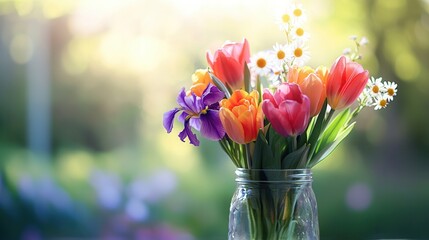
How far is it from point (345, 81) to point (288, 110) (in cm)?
9

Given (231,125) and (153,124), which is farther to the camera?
(153,124)

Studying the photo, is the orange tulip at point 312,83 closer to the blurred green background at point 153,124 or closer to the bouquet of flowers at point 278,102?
the bouquet of flowers at point 278,102

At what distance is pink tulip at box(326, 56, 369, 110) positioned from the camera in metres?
0.75

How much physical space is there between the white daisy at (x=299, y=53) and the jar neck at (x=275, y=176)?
5.1 inches

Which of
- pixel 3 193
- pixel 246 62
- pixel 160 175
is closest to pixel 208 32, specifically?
pixel 160 175

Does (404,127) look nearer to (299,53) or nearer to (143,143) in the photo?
(143,143)

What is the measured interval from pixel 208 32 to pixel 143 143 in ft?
1.53

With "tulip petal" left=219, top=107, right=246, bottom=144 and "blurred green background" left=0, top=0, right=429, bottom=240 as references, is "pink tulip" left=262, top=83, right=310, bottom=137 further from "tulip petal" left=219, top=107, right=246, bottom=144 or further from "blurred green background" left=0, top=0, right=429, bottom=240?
"blurred green background" left=0, top=0, right=429, bottom=240

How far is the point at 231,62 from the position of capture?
0.78 meters

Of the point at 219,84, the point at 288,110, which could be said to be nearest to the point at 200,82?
the point at 219,84

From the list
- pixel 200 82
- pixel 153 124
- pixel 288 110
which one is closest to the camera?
pixel 288 110

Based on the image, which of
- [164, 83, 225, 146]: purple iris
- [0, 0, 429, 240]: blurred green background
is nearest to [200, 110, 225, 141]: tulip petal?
[164, 83, 225, 146]: purple iris

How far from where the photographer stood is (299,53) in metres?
0.77

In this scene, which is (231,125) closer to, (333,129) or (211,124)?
(211,124)
